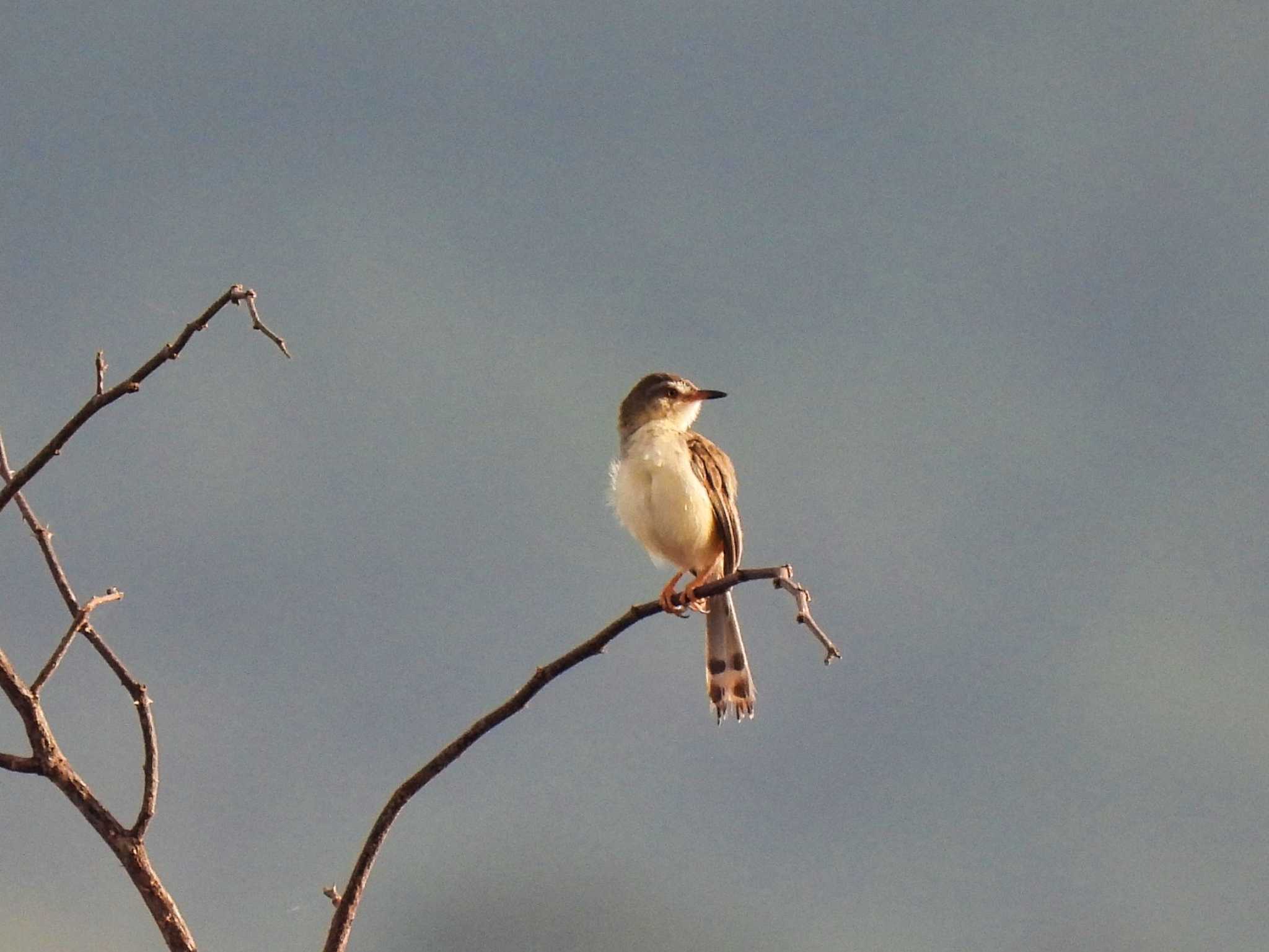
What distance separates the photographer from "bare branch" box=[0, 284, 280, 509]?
126 inches

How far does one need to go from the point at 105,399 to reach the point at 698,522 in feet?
10.8

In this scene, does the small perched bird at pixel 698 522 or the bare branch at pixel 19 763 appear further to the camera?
the small perched bird at pixel 698 522

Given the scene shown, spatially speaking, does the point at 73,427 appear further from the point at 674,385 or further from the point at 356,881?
the point at 674,385

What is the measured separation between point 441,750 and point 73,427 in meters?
1.25

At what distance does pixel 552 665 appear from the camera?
10.8 feet

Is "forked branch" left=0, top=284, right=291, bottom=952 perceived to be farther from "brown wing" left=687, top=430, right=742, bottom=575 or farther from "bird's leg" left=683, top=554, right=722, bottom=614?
"brown wing" left=687, top=430, right=742, bottom=575

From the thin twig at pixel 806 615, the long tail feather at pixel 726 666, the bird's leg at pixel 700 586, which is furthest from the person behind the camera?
the long tail feather at pixel 726 666

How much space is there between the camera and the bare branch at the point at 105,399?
3211 millimetres

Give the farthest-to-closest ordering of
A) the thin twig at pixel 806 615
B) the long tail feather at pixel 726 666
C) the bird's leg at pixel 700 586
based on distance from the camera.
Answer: the long tail feather at pixel 726 666, the bird's leg at pixel 700 586, the thin twig at pixel 806 615

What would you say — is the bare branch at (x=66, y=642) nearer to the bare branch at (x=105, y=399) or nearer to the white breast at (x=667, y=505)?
the bare branch at (x=105, y=399)

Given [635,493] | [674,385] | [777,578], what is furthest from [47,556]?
[674,385]

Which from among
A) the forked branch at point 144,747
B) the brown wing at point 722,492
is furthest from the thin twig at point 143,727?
the brown wing at point 722,492

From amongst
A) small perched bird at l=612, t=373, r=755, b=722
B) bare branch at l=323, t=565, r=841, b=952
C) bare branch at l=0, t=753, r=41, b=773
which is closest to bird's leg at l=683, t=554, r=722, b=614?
small perched bird at l=612, t=373, r=755, b=722

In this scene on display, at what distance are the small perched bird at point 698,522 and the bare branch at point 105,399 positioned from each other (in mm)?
2961
